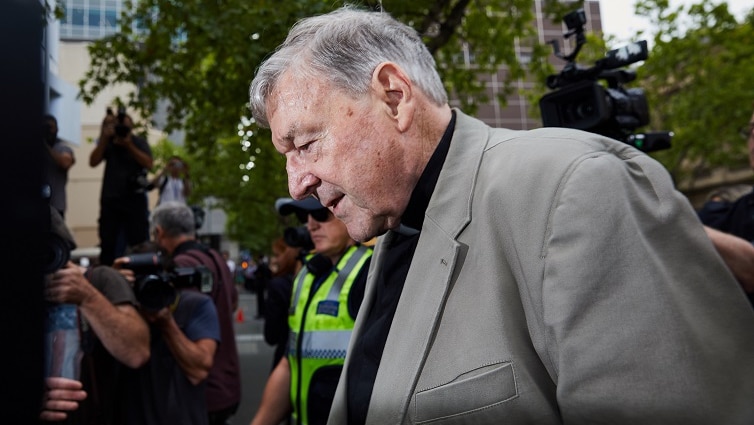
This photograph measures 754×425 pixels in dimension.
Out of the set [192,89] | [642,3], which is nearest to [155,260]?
[192,89]

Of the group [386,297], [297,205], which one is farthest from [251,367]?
[386,297]

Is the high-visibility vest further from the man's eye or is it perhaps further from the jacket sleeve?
the jacket sleeve

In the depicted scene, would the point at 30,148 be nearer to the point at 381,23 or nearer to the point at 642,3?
the point at 381,23

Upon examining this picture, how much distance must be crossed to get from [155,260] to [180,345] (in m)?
0.43

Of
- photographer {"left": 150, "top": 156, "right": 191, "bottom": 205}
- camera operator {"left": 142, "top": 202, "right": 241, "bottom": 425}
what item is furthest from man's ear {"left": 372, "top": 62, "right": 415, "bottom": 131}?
photographer {"left": 150, "top": 156, "right": 191, "bottom": 205}

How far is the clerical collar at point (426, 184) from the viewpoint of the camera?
1.60 m

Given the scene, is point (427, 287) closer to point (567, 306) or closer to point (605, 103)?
point (567, 306)

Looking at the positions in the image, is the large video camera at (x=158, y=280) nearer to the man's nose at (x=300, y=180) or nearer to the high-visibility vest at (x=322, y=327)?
the high-visibility vest at (x=322, y=327)

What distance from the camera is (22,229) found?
579mm

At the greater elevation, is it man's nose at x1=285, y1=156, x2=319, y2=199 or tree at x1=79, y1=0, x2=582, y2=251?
tree at x1=79, y1=0, x2=582, y2=251

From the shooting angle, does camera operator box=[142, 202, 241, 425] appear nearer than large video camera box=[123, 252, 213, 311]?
No

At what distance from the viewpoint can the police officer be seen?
9.69 feet

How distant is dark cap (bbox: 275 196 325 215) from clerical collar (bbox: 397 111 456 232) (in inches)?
65.3

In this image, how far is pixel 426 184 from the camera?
1.60m
